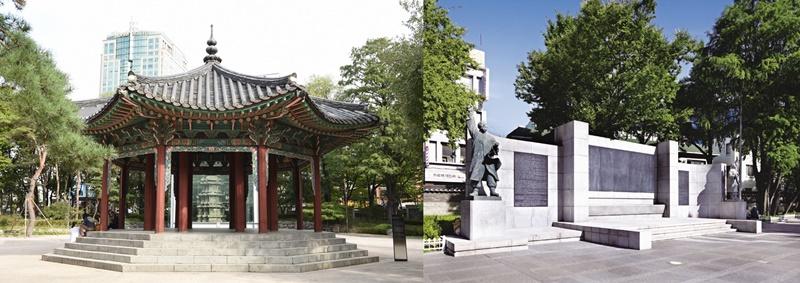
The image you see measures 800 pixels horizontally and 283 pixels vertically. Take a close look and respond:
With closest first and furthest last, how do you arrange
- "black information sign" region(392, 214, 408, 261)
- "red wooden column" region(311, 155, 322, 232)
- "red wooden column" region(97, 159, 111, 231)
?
"black information sign" region(392, 214, 408, 261), "red wooden column" region(97, 159, 111, 231), "red wooden column" region(311, 155, 322, 232)

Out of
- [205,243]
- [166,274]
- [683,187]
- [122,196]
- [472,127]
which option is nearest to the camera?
[472,127]

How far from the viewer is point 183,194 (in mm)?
10375

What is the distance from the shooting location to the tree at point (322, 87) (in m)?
11.1

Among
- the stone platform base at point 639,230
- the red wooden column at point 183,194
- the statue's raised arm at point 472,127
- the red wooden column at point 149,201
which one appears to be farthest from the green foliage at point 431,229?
the red wooden column at point 149,201

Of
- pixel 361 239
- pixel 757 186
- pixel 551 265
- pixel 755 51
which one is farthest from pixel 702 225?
pixel 361 239

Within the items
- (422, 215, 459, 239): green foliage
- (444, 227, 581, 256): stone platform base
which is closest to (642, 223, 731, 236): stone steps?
(444, 227, 581, 256): stone platform base

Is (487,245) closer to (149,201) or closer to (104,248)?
(104,248)

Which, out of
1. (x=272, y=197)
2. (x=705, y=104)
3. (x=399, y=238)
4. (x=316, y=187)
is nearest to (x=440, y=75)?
(x=399, y=238)

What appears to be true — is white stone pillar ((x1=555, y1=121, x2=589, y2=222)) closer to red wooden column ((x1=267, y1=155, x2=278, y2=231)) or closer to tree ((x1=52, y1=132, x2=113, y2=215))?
red wooden column ((x1=267, y1=155, x2=278, y2=231))

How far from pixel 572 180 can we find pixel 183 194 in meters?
6.98

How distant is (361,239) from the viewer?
1414 centimetres

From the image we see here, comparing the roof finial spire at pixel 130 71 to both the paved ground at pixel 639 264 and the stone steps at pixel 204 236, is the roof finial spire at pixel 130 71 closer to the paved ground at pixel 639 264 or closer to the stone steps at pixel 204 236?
the stone steps at pixel 204 236

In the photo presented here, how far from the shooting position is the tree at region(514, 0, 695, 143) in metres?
5.65

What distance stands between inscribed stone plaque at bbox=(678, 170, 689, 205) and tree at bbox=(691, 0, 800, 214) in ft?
5.71
